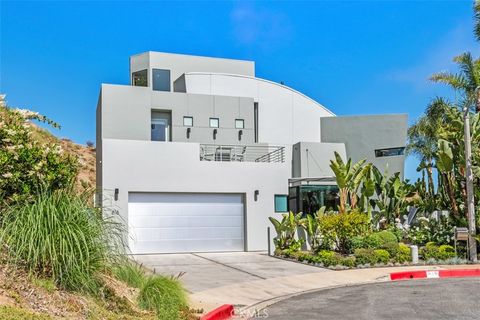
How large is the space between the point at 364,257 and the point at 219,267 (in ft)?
15.9

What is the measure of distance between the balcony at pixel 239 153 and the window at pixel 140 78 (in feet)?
29.1

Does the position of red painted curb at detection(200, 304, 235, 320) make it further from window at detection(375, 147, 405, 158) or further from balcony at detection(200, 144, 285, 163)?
window at detection(375, 147, 405, 158)

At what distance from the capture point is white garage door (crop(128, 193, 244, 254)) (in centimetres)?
2206

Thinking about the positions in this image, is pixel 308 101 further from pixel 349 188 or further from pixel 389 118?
pixel 349 188

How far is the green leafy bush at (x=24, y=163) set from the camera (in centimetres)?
854

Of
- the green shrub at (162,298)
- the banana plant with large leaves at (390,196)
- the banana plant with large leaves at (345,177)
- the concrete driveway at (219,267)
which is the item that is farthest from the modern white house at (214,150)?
the green shrub at (162,298)

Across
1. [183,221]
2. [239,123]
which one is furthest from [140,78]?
[183,221]

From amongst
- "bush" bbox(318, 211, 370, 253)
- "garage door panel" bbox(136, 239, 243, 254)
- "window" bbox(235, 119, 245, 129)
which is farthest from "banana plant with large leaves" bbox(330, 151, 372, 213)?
"window" bbox(235, 119, 245, 129)

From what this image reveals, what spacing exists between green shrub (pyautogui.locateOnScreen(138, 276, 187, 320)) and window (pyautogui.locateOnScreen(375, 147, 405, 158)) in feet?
74.9

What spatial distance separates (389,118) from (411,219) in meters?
5.64

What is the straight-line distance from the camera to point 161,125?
27.3m

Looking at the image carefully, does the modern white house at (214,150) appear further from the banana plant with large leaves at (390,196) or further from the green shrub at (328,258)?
the green shrub at (328,258)

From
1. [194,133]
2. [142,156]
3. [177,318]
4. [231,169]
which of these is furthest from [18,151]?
[194,133]

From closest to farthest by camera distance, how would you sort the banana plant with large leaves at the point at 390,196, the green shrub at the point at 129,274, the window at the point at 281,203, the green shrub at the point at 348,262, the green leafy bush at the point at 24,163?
the green leafy bush at the point at 24,163, the green shrub at the point at 129,274, the green shrub at the point at 348,262, the window at the point at 281,203, the banana plant with large leaves at the point at 390,196
